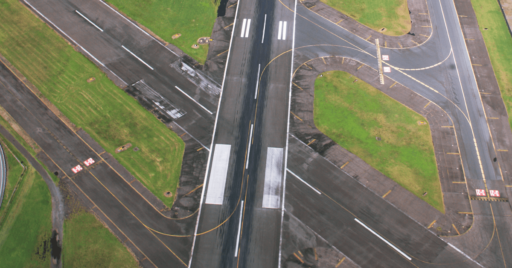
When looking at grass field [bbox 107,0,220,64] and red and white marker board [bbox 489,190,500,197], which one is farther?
grass field [bbox 107,0,220,64]

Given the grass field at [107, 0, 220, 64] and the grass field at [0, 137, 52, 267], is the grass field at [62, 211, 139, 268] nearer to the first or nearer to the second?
the grass field at [0, 137, 52, 267]

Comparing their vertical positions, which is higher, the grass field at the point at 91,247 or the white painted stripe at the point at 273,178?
the white painted stripe at the point at 273,178

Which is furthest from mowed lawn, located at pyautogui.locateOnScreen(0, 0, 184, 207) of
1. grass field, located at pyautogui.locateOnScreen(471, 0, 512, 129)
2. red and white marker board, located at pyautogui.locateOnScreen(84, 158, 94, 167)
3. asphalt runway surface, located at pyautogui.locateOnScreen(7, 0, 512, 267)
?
grass field, located at pyautogui.locateOnScreen(471, 0, 512, 129)

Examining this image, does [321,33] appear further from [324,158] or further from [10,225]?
[10,225]

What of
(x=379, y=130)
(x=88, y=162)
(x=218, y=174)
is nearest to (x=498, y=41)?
(x=379, y=130)

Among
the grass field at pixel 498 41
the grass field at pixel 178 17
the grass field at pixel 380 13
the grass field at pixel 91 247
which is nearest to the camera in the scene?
the grass field at pixel 91 247

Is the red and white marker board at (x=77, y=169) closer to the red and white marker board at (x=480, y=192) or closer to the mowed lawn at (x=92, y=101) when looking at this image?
the mowed lawn at (x=92, y=101)

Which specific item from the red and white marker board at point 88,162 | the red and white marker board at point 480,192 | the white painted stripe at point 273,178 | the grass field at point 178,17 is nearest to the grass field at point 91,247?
the red and white marker board at point 88,162

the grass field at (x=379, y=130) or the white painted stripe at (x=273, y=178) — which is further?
the grass field at (x=379, y=130)
